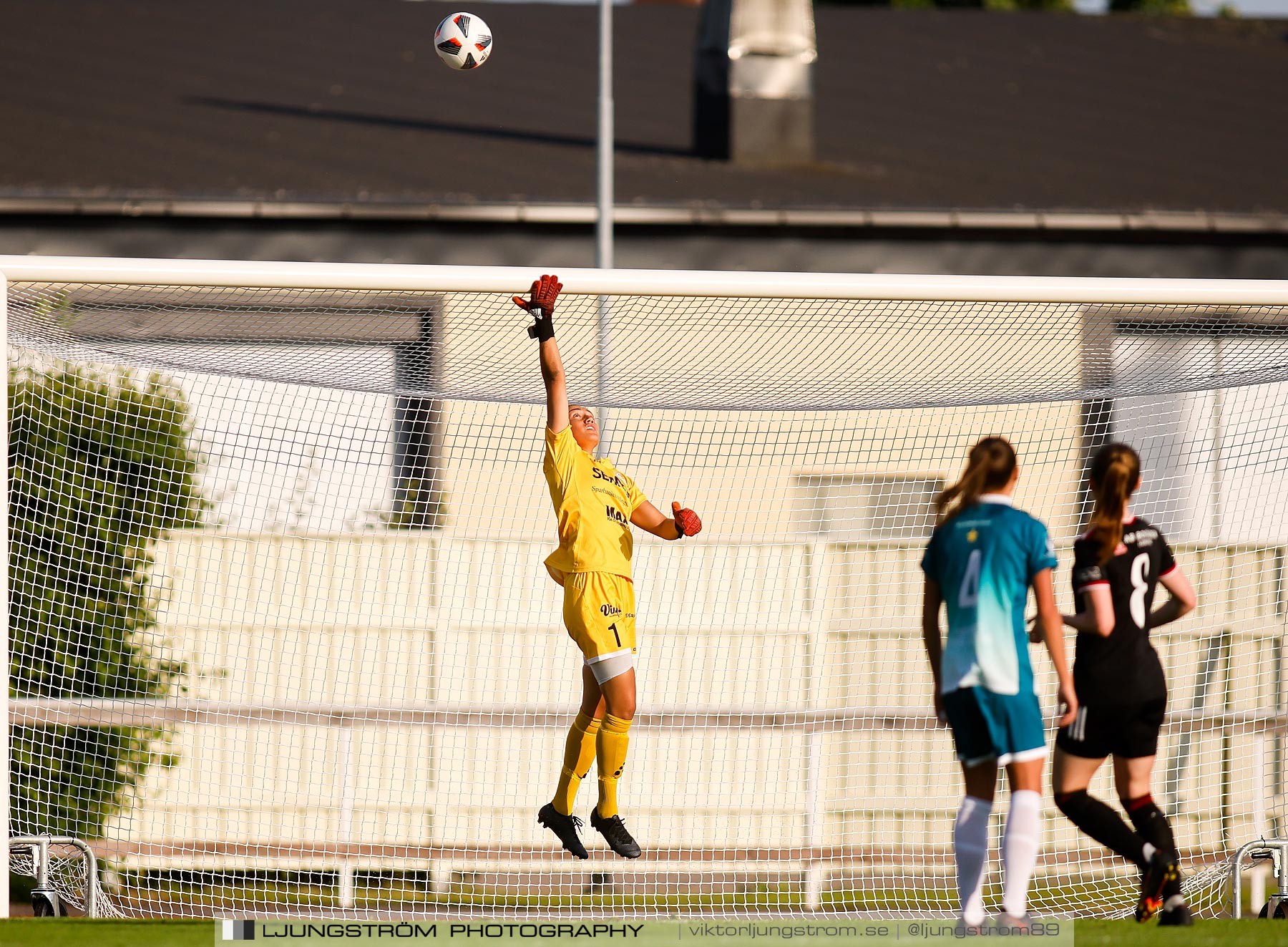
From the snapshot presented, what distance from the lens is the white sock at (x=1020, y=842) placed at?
3.95 metres

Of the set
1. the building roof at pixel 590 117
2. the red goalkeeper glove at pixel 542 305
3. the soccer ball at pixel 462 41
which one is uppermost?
the building roof at pixel 590 117

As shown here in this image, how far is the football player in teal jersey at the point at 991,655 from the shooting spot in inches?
151

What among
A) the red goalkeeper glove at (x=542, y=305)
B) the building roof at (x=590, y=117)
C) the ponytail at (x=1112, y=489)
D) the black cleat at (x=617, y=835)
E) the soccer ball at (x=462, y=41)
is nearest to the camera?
the ponytail at (x=1112, y=489)

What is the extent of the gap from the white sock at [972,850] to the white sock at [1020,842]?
0.10 metres

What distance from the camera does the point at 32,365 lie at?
269 inches

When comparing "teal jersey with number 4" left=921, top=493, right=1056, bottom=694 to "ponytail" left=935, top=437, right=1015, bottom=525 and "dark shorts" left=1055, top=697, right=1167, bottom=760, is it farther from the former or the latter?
"dark shorts" left=1055, top=697, right=1167, bottom=760

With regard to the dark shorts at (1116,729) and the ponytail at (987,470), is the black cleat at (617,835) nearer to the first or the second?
the dark shorts at (1116,729)

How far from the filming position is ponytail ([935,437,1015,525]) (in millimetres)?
3939

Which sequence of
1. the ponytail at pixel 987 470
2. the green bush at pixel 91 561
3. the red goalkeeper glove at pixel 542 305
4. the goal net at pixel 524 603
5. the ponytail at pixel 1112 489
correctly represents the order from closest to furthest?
the ponytail at pixel 987 470, the ponytail at pixel 1112 489, the red goalkeeper glove at pixel 542 305, the goal net at pixel 524 603, the green bush at pixel 91 561

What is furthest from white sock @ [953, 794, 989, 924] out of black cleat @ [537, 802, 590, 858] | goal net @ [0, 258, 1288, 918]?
goal net @ [0, 258, 1288, 918]

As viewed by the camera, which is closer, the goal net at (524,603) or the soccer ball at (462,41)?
the soccer ball at (462,41)

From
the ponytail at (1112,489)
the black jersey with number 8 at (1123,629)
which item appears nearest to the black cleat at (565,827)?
the black jersey with number 8 at (1123,629)

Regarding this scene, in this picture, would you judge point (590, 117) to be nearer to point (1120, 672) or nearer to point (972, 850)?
point (1120, 672)

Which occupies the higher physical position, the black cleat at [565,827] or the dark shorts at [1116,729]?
the dark shorts at [1116,729]
